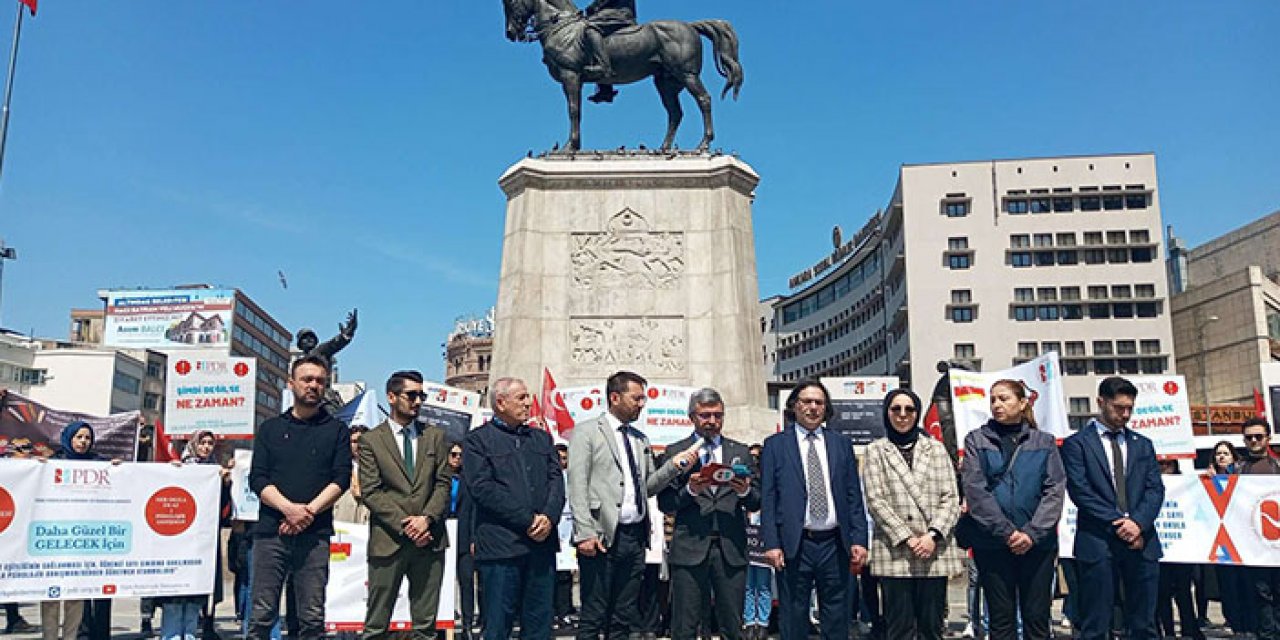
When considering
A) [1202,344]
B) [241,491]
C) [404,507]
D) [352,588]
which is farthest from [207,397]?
[1202,344]

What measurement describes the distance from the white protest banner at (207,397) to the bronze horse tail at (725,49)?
9.50 m

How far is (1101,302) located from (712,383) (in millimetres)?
63928

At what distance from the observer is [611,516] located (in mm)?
7102

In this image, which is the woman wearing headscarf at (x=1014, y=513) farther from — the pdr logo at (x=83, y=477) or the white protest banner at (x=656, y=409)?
→ the pdr logo at (x=83, y=477)

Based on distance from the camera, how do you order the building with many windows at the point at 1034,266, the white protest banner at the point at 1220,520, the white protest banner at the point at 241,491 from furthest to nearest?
the building with many windows at the point at 1034,266 → the white protest banner at the point at 241,491 → the white protest banner at the point at 1220,520

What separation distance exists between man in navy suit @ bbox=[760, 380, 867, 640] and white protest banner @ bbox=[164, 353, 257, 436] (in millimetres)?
9283

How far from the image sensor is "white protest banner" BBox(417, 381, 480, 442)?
14328 mm

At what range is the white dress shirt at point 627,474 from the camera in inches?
284

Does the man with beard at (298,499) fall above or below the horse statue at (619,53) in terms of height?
below

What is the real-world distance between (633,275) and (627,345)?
3.92 feet

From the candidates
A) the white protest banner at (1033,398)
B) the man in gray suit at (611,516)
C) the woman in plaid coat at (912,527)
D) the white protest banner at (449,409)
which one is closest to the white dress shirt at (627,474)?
the man in gray suit at (611,516)

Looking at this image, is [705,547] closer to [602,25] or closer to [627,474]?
[627,474]

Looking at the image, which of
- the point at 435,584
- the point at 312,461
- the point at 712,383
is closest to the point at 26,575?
the point at 312,461

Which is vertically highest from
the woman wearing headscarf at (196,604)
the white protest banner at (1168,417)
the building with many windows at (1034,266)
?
the building with many windows at (1034,266)
